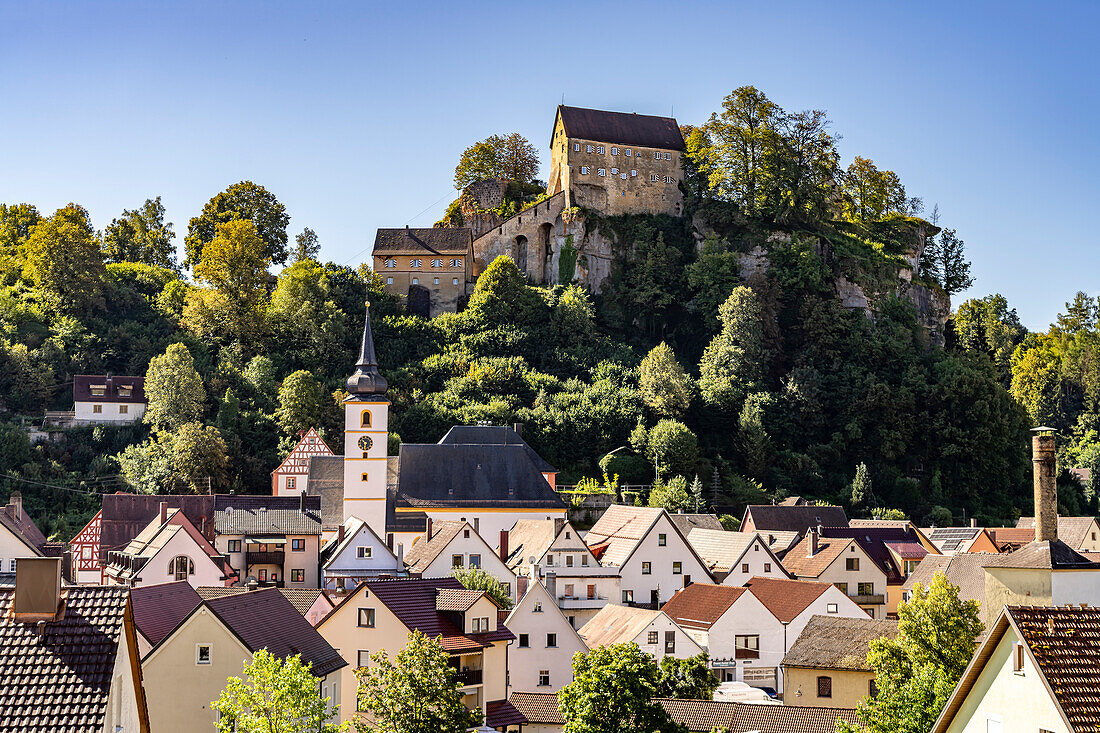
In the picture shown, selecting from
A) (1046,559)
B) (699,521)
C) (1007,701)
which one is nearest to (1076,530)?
(699,521)

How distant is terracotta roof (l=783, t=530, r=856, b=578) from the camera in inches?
2210

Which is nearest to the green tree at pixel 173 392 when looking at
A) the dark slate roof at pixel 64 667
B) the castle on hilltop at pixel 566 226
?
the castle on hilltop at pixel 566 226

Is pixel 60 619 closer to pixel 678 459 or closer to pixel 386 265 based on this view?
pixel 678 459

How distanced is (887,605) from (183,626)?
121ft

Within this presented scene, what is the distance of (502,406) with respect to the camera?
243 ft

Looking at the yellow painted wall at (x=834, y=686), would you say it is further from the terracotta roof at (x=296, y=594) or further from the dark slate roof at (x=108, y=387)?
the dark slate roof at (x=108, y=387)

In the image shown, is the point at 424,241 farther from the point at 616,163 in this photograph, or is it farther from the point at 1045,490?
the point at 1045,490

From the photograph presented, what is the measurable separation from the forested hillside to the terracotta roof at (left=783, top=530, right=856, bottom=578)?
9.41 metres

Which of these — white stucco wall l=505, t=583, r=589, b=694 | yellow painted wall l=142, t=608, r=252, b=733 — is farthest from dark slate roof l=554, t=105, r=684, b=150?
yellow painted wall l=142, t=608, r=252, b=733

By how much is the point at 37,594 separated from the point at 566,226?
7326 centimetres

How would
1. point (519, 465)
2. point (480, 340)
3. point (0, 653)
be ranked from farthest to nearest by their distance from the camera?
point (480, 340) < point (519, 465) < point (0, 653)

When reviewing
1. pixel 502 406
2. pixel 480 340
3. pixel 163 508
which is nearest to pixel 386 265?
pixel 480 340

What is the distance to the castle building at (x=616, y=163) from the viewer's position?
8731 cm

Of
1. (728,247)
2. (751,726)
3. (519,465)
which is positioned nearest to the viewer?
(751,726)
